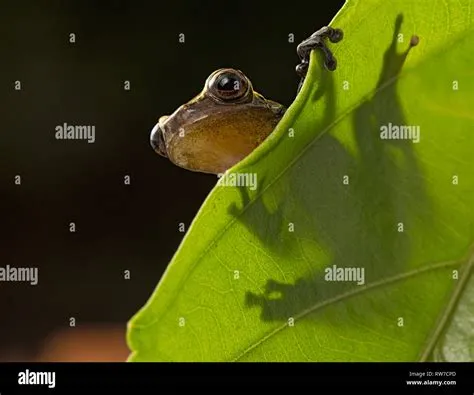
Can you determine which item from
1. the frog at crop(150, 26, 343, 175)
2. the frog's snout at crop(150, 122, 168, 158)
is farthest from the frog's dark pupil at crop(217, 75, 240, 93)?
the frog's snout at crop(150, 122, 168, 158)

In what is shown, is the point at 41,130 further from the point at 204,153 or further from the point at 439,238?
the point at 439,238
